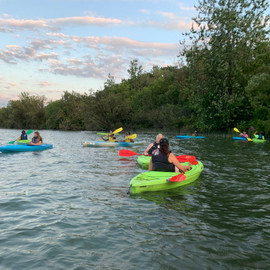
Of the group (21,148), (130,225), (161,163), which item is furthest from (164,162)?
(21,148)

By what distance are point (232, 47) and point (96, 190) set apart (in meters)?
28.4

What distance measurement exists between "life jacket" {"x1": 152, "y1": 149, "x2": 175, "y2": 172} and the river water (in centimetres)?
67

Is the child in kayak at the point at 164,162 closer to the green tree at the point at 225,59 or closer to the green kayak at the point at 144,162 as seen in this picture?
the green kayak at the point at 144,162

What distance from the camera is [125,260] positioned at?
3.64 m

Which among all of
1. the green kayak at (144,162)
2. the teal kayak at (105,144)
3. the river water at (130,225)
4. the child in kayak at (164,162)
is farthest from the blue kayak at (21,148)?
the child in kayak at (164,162)

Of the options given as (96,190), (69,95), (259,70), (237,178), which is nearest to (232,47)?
(259,70)

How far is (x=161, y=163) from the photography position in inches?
298

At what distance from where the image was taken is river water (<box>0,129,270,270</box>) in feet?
12.1

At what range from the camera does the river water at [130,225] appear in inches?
145

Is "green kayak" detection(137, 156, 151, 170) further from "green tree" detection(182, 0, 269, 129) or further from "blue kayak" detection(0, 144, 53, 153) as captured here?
"green tree" detection(182, 0, 269, 129)

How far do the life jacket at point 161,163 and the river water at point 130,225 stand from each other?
2.20 feet

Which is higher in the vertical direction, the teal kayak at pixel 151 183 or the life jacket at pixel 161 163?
the life jacket at pixel 161 163

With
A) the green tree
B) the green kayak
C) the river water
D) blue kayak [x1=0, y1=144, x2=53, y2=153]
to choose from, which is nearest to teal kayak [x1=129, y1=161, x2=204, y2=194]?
the river water

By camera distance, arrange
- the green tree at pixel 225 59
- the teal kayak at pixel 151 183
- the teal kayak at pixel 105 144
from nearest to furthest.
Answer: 1. the teal kayak at pixel 151 183
2. the teal kayak at pixel 105 144
3. the green tree at pixel 225 59
